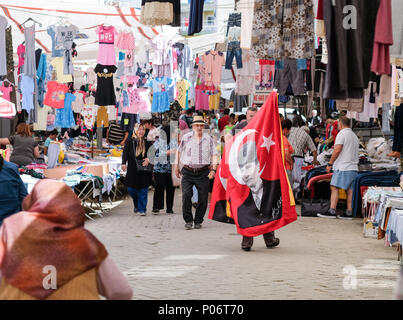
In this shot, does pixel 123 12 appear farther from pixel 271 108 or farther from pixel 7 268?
pixel 7 268

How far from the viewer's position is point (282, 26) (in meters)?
10.1

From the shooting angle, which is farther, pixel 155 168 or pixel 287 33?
pixel 155 168

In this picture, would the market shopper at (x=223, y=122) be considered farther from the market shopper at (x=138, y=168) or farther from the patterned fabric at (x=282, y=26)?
the patterned fabric at (x=282, y=26)

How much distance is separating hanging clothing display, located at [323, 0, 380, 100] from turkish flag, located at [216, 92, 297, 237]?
2.78m

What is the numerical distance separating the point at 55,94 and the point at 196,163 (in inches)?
317

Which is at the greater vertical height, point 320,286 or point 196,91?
point 196,91

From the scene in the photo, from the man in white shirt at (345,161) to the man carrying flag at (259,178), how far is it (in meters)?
4.37

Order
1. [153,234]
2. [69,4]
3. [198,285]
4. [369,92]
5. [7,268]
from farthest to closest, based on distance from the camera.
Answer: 1. [69,4]
2. [369,92]
3. [153,234]
4. [198,285]
5. [7,268]

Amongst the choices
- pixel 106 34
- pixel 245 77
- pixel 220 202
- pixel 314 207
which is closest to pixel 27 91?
pixel 106 34

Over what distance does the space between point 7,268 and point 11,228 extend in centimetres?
19

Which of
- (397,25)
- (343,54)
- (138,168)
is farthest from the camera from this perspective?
(138,168)

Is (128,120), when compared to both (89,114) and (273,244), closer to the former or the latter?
(89,114)

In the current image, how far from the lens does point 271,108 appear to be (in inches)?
394

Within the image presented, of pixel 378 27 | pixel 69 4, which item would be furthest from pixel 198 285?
pixel 69 4
